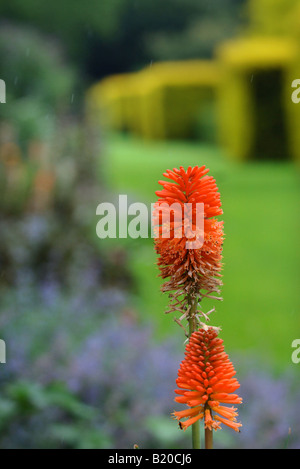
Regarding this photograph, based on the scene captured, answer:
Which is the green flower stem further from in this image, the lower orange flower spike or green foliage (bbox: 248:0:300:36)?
green foliage (bbox: 248:0:300:36)

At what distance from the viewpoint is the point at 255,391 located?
8.16 ft

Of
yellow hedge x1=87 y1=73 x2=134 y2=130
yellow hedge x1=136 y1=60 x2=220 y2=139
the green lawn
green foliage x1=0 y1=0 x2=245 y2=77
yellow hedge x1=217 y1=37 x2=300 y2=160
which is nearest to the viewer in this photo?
the green lawn

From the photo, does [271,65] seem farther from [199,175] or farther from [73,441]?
[199,175]

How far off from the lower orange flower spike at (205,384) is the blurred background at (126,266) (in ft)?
0.18

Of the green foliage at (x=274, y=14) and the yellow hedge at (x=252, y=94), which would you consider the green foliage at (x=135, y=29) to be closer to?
the green foliage at (x=274, y=14)

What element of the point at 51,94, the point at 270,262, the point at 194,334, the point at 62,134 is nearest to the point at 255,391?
the point at 194,334

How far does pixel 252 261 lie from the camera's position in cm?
632

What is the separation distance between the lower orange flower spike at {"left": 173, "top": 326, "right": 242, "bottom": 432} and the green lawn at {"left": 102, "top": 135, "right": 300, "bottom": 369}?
0.05 metres

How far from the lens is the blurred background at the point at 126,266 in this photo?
2141mm

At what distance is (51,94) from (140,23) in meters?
14.1

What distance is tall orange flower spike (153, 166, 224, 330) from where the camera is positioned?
0.48 metres

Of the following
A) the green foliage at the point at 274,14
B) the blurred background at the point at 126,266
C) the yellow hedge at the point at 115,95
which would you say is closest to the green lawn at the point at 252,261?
the blurred background at the point at 126,266

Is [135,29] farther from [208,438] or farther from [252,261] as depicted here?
[208,438]

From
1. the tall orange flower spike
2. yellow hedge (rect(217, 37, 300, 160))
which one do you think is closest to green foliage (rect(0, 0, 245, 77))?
yellow hedge (rect(217, 37, 300, 160))
